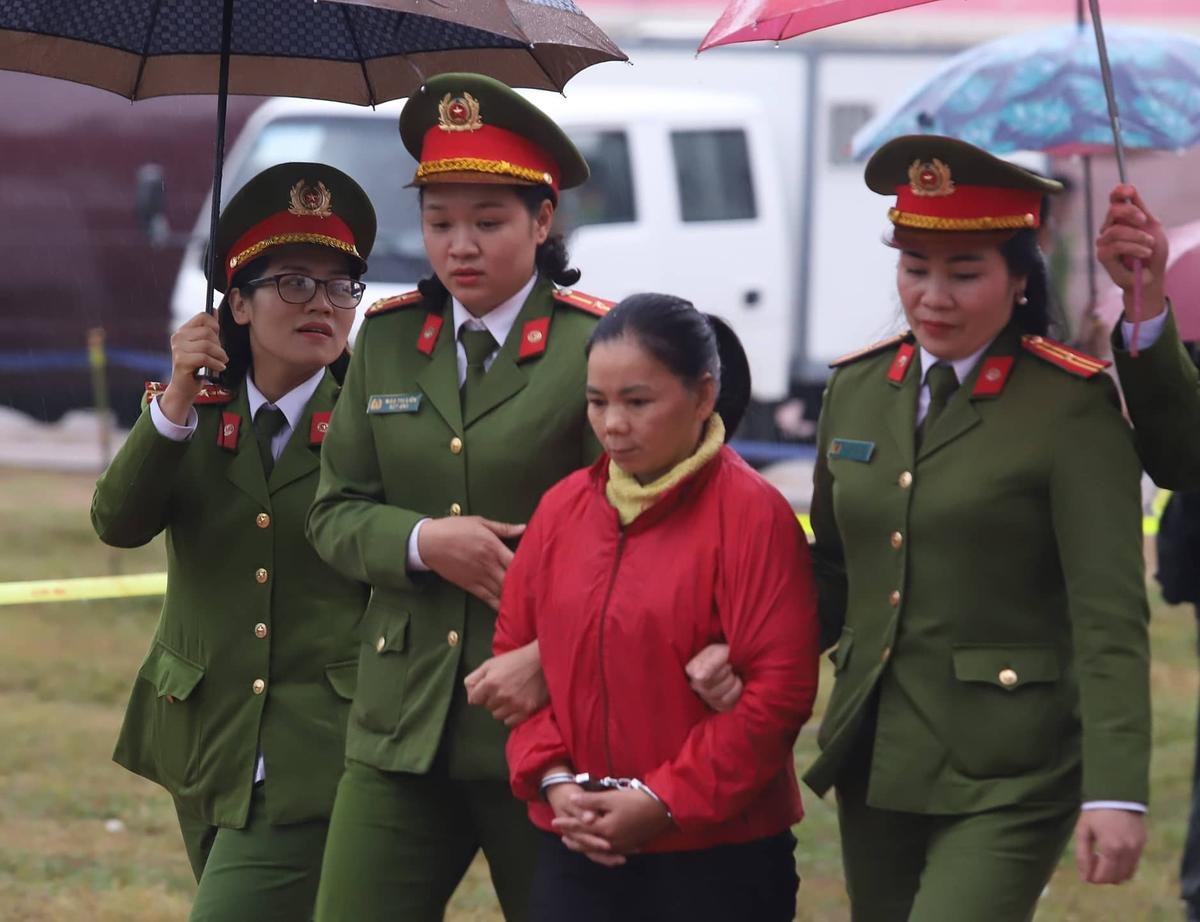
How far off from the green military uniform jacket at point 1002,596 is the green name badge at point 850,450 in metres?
0.01

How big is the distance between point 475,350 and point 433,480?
256mm

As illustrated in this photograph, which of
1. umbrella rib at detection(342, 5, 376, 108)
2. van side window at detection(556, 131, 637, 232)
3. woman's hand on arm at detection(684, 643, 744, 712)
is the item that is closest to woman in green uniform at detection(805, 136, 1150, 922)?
woman's hand on arm at detection(684, 643, 744, 712)

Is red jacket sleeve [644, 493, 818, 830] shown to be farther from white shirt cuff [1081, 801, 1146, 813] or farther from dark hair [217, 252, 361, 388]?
dark hair [217, 252, 361, 388]

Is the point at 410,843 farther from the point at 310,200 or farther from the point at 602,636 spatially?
the point at 310,200

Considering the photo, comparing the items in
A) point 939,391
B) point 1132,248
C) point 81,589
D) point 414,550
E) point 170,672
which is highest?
point 1132,248

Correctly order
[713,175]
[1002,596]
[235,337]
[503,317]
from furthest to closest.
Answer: [713,175] → [235,337] → [503,317] → [1002,596]

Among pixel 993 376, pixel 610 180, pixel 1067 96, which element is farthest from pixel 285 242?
pixel 610 180

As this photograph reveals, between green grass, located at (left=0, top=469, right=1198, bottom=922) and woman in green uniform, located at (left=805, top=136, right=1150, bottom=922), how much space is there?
2.53 metres

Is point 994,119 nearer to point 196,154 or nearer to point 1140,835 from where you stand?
point 1140,835

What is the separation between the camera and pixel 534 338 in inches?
153

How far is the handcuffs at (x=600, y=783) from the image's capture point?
11.0 feet

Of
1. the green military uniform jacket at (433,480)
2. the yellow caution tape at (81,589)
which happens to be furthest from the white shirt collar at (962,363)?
the yellow caution tape at (81,589)

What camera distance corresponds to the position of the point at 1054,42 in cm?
670

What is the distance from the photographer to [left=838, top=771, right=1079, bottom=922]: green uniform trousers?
3375mm
